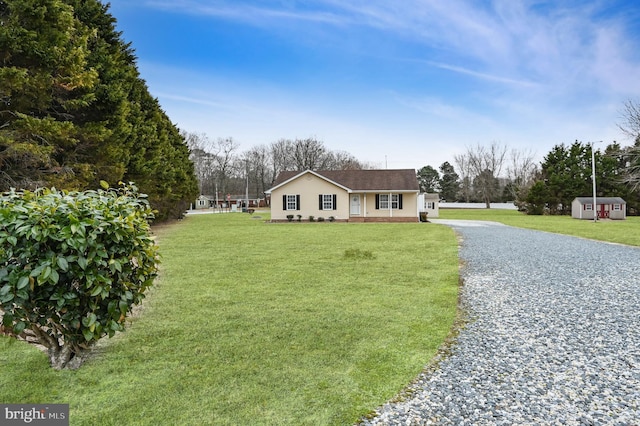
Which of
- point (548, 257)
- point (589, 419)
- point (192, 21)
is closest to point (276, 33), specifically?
point (192, 21)

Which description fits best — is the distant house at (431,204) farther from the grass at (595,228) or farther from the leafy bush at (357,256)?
the leafy bush at (357,256)

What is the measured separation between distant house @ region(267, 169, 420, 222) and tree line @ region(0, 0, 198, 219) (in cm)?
1203

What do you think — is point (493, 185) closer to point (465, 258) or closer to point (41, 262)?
point (465, 258)

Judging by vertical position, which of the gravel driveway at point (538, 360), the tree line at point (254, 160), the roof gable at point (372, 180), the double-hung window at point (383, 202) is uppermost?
the tree line at point (254, 160)

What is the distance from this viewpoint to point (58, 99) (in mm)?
11125

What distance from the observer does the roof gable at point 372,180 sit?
26.1 m

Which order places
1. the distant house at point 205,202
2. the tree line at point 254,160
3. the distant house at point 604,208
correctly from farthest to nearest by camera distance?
the distant house at point 205,202
the tree line at point 254,160
the distant house at point 604,208

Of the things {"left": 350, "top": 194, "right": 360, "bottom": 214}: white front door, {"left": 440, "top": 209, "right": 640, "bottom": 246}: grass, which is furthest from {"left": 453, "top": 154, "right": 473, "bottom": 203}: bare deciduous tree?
{"left": 350, "top": 194, "right": 360, "bottom": 214}: white front door

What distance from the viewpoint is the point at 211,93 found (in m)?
20.8

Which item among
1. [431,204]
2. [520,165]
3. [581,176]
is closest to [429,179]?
[520,165]

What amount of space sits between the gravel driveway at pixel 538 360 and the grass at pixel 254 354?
32 cm

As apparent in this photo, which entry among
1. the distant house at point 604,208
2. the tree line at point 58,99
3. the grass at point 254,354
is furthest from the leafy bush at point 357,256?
the distant house at point 604,208

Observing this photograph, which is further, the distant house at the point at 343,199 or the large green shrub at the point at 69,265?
the distant house at the point at 343,199

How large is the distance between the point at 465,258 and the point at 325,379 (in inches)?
305
